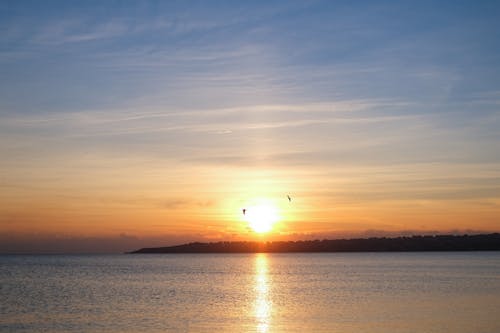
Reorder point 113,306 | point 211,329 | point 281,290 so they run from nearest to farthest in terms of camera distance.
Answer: point 211,329 < point 113,306 < point 281,290

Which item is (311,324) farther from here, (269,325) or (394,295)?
(394,295)

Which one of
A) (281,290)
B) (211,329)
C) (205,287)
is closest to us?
(211,329)

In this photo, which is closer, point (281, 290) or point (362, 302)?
point (362, 302)

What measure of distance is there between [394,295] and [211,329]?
24.0m

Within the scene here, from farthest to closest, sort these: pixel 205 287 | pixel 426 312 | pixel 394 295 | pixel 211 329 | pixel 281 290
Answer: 1. pixel 205 287
2. pixel 281 290
3. pixel 394 295
4. pixel 426 312
5. pixel 211 329

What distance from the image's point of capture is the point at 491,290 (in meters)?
56.9

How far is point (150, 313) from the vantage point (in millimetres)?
42188

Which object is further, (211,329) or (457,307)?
(457,307)

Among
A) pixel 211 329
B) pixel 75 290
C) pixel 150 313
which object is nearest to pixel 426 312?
pixel 211 329

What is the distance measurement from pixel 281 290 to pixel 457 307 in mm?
21867

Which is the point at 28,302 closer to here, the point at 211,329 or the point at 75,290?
the point at 75,290

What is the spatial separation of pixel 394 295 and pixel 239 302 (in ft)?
46.0

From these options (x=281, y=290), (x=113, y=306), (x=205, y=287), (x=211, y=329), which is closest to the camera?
(x=211, y=329)

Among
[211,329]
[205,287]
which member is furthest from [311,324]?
[205,287]
